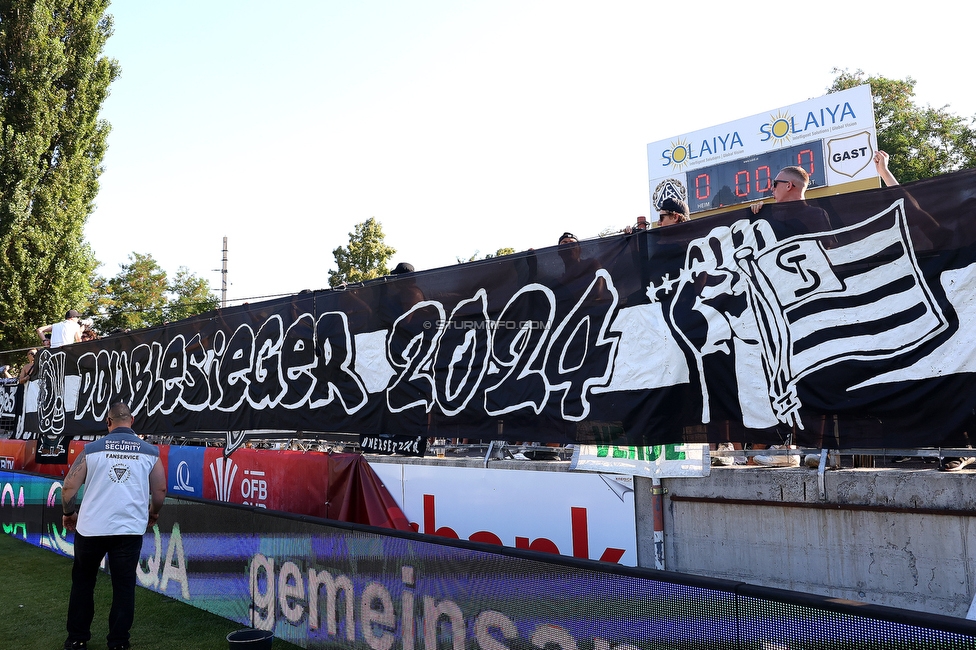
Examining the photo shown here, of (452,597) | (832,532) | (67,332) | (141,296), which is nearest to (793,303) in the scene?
(832,532)

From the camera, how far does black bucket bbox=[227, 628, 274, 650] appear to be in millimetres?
5219

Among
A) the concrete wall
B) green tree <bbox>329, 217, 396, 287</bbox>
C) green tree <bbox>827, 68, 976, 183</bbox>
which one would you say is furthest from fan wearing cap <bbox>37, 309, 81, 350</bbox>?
green tree <bbox>827, 68, 976, 183</bbox>

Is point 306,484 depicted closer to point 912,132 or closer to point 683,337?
point 683,337

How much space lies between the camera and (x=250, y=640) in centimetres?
528

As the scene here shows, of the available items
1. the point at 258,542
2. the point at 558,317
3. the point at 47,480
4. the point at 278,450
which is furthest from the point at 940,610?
the point at 47,480

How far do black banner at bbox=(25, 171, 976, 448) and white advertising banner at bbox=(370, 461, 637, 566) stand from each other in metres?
0.36

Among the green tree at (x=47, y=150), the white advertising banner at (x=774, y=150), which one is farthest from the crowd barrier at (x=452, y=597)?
the white advertising banner at (x=774, y=150)

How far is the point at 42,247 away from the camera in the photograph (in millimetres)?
20891

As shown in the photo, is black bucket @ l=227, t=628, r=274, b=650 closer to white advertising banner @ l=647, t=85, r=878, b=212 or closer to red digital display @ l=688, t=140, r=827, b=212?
white advertising banner @ l=647, t=85, r=878, b=212

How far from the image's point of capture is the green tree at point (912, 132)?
34.4 m

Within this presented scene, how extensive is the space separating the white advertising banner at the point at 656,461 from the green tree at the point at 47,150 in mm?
20452

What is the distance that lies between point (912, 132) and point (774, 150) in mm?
17200

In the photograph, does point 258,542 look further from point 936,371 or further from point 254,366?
point 936,371

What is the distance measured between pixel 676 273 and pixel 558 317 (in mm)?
1061
